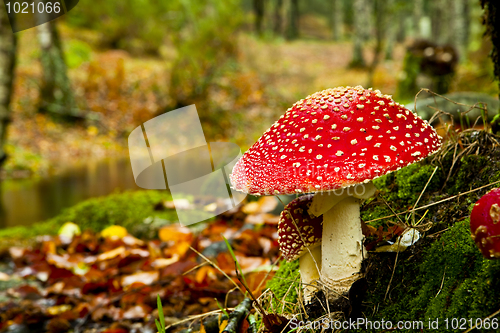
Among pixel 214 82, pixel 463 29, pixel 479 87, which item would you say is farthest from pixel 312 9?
pixel 479 87

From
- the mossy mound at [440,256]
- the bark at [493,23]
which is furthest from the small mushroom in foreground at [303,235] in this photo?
the bark at [493,23]

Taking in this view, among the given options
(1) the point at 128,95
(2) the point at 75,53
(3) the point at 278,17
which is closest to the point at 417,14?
(3) the point at 278,17

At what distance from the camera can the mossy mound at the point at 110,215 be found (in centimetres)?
427

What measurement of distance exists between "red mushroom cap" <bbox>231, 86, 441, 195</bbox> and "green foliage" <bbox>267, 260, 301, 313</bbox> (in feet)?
1.89

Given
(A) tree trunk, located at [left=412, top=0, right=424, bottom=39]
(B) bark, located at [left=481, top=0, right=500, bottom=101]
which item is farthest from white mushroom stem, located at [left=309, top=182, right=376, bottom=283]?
(A) tree trunk, located at [left=412, top=0, right=424, bottom=39]

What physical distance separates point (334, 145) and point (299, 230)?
1.64ft

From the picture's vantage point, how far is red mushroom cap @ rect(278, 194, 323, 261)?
1599mm

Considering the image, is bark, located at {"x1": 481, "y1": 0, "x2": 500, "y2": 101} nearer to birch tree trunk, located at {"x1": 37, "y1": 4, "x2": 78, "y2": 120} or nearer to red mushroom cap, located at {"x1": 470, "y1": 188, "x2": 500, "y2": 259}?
red mushroom cap, located at {"x1": 470, "y1": 188, "x2": 500, "y2": 259}

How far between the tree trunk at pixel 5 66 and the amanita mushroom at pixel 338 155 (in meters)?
4.83

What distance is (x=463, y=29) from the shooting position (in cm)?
1634

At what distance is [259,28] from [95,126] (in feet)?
58.0

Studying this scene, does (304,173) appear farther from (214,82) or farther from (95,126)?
(95,126)

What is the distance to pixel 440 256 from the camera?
1439 millimetres

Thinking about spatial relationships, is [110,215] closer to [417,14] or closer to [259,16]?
[259,16]
